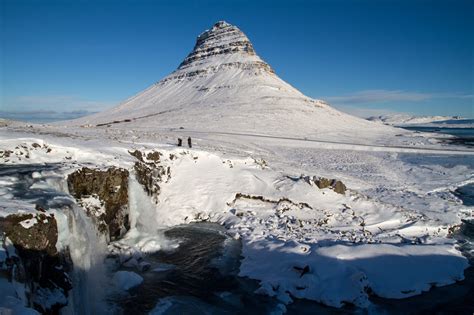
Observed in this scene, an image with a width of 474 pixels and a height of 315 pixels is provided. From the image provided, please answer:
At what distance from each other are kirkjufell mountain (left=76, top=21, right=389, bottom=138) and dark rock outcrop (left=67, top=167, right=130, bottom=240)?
50.0 metres

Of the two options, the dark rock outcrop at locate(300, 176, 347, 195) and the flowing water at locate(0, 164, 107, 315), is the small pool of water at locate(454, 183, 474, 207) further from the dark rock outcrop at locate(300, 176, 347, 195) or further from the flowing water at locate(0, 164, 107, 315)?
the flowing water at locate(0, 164, 107, 315)

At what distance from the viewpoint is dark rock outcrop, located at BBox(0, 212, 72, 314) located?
25.5 ft

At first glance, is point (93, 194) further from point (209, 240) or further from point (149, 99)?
point (149, 99)

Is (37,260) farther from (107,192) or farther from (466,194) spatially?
(466,194)

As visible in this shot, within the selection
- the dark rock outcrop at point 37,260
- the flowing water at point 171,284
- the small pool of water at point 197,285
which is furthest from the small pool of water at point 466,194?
the dark rock outcrop at point 37,260

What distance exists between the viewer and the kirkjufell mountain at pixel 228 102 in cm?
7762

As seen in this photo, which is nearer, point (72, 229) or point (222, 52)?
point (72, 229)

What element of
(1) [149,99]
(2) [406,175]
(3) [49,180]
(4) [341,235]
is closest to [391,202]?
(4) [341,235]

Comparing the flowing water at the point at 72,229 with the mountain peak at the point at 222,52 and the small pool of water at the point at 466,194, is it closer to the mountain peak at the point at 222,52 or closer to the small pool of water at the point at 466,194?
the small pool of water at the point at 466,194

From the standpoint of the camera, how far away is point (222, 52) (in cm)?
16838

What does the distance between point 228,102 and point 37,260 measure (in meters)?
96.6

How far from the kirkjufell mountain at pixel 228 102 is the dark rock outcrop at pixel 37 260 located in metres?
56.9

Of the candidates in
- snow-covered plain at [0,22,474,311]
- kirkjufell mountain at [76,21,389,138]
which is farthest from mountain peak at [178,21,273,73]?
snow-covered plain at [0,22,474,311]

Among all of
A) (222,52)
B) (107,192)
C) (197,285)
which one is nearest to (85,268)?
(197,285)
